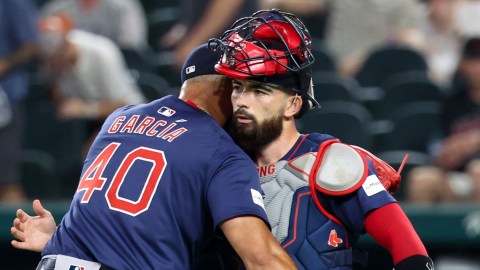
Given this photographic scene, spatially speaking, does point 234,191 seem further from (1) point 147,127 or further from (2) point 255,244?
(1) point 147,127

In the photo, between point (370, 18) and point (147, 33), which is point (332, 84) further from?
point (147, 33)

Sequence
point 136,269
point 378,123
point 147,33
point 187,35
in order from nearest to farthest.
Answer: point 136,269 < point 378,123 < point 187,35 < point 147,33

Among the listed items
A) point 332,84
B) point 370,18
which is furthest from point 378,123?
point 370,18

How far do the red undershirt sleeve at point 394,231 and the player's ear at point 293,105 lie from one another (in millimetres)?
489

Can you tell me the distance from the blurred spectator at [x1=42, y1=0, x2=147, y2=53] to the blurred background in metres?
0.01

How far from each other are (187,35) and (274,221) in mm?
4734

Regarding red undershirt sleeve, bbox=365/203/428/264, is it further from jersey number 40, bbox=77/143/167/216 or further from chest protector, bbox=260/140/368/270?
jersey number 40, bbox=77/143/167/216

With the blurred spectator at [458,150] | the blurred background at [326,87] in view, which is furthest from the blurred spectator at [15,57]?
the blurred spectator at [458,150]

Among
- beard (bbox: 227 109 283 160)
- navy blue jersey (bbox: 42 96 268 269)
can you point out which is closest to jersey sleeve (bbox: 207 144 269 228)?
navy blue jersey (bbox: 42 96 268 269)

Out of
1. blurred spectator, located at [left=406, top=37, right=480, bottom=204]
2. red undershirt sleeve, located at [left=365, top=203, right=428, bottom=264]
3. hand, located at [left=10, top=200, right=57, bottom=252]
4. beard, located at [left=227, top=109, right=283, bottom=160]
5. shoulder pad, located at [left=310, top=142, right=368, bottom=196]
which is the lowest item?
blurred spectator, located at [left=406, top=37, right=480, bottom=204]

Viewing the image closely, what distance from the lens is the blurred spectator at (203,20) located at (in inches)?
319

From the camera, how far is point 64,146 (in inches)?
314

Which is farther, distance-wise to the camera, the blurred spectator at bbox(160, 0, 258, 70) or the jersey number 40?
the blurred spectator at bbox(160, 0, 258, 70)

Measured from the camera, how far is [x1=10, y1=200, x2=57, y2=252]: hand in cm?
415
